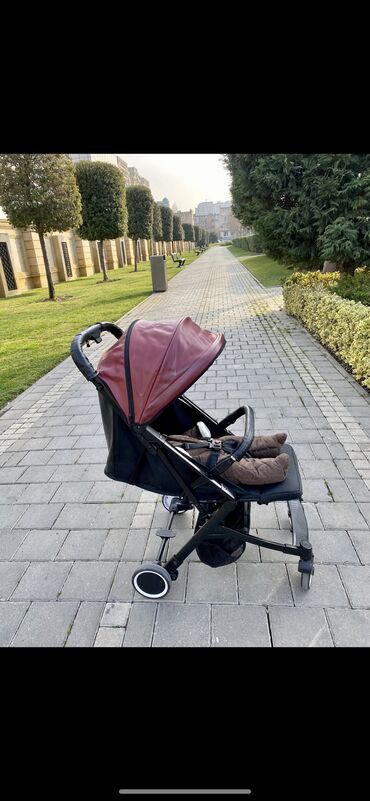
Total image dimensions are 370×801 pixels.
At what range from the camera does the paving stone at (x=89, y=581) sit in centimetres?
249

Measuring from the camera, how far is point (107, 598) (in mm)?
2461

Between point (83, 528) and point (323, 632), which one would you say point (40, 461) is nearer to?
point (83, 528)

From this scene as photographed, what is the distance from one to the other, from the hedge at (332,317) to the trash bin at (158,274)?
736 centimetres

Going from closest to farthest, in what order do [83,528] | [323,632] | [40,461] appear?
[323,632] < [83,528] < [40,461]

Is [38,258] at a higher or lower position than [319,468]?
higher

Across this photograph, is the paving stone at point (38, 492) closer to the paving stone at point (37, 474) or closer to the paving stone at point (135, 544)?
the paving stone at point (37, 474)

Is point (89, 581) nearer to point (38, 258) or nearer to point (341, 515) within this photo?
point (341, 515)

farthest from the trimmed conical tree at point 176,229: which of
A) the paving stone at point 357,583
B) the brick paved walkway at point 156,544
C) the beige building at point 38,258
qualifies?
the paving stone at point 357,583

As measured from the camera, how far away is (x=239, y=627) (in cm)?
222

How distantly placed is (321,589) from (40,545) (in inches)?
75.6

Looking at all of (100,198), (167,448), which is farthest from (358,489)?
(100,198)

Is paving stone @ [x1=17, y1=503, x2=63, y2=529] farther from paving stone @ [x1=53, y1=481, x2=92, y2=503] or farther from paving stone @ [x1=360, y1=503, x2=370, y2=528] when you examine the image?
paving stone @ [x1=360, y1=503, x2=370, y2=528]
